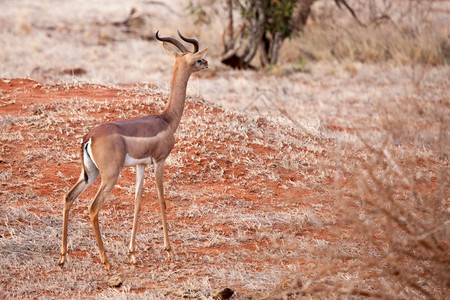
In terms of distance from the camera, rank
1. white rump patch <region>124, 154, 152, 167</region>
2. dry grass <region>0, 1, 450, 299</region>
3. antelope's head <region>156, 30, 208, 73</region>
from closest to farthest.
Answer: dry grass <region>0, 1, 450, 299</region>
white rump patch <region>124, 154, 152, 167</region>
antelope's head <region>156, 30, 208, 73</region>

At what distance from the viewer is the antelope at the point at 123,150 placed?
4.99 meters

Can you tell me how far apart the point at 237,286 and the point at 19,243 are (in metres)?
2.00

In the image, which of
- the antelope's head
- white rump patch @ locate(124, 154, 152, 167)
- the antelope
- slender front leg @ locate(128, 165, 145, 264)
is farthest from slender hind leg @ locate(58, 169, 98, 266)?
the antelope's head

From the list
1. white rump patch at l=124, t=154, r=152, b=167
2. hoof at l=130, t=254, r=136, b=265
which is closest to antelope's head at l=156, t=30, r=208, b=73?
white rump patch at l=124, t=154, r=152, b=167

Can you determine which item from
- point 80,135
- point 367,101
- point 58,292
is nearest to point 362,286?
point 58,292

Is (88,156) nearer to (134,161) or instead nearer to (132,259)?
(134,161)

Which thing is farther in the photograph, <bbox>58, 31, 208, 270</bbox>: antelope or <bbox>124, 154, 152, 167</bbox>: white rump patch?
<bbox>124, 154, 152, 167</bbox>: white rump patch

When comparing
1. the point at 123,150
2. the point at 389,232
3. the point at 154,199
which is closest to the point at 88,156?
the point at 123,150

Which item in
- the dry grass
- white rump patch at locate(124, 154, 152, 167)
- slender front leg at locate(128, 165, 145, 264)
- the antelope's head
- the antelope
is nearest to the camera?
the dry grass

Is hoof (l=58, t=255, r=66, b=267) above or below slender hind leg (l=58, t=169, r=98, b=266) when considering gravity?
below

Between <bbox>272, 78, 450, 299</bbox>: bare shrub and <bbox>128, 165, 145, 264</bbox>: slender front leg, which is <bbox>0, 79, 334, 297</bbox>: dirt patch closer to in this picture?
<bbox>128, 165, 145, 264</bbox>: slender front leg

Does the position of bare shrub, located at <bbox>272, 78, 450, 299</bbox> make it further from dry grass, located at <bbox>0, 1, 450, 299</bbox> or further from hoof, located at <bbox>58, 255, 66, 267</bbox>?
hoof, located at <bbox>58, 255, 66, 267</bbox>

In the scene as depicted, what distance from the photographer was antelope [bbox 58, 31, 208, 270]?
4.99 m

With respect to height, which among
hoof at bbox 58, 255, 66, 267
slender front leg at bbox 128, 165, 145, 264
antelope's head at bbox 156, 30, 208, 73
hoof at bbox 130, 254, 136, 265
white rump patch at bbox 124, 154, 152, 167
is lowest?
hoof at bbox 130, 254, 136, 265
